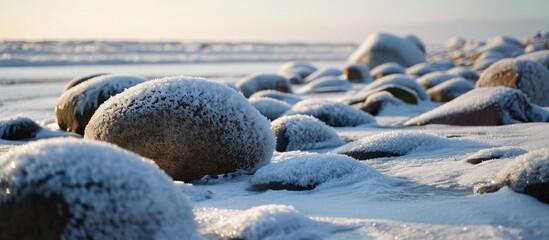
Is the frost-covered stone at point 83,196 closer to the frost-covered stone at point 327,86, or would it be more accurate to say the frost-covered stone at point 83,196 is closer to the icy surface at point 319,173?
the icy surface at point 319,173

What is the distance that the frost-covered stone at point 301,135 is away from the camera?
160 inches

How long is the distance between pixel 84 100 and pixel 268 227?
3.58 meters

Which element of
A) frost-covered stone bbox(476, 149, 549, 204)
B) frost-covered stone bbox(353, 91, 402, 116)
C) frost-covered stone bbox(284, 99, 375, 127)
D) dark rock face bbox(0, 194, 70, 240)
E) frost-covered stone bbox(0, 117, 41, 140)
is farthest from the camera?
frost-covered stone bbox(353, 91, 402, 116)

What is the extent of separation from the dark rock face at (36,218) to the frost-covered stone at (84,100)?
11.2 feet

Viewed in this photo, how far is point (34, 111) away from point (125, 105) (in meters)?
4.20

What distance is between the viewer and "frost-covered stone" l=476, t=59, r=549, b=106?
6.05m

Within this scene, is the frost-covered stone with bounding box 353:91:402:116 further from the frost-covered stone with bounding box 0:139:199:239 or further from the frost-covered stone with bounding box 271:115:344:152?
the frost-covered stone with bounding box 0:139:199:239

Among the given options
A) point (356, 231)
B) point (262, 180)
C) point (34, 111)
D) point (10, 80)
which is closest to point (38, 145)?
point (356, 231)

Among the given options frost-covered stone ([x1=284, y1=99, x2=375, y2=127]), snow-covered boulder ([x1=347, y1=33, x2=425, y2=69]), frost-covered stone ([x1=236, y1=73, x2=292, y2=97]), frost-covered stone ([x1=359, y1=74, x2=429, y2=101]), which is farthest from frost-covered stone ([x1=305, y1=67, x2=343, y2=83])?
frost-covered stone ([x1=284, y1=99, x2=375, y2=127])

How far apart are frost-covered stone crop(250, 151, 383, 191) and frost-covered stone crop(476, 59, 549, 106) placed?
12.5 feet

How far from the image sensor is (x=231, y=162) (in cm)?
312

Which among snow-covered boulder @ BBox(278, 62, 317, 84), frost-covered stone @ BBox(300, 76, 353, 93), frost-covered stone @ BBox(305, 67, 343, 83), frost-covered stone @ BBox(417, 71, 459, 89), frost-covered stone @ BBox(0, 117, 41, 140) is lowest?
snow-covered boulder @ BBox(278, 62, 317, 84)

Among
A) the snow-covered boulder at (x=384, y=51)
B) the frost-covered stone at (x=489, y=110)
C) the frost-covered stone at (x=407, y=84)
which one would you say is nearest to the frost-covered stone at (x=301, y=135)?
the frost-covered stone at (x=489, y=110)

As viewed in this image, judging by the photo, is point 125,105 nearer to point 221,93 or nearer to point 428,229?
point 221,93
